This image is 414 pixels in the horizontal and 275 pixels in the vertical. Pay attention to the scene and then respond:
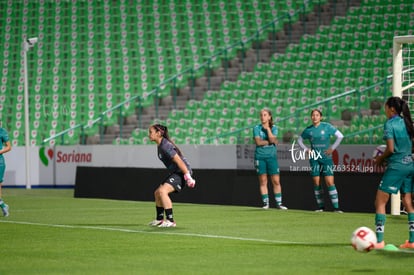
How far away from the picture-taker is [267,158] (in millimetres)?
20594

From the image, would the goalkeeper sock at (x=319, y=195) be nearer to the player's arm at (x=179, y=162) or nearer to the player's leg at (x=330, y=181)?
the player's leg at (x=330, y=181)

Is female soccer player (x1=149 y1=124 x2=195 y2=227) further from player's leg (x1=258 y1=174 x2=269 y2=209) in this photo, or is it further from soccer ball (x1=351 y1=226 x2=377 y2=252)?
player's leg (x1=258 y1=174 x2=269 y2=209)

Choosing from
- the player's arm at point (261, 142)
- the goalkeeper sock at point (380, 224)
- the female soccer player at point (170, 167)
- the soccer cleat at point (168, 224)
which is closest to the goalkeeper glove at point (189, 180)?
the female soccer player at point (170, 167)

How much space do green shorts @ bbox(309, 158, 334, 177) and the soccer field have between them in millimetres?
832

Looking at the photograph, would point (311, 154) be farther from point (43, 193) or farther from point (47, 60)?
point (47, 60)

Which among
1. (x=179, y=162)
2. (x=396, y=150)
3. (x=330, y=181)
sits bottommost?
(x=330, y=181)

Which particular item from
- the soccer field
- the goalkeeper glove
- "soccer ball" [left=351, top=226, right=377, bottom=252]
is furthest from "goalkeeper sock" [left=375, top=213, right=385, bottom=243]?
the goalkeeper glove

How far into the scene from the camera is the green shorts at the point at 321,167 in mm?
19688

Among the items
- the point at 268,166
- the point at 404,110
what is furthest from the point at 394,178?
the point at 268,166

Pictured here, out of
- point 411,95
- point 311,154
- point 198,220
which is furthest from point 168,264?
point 411,95

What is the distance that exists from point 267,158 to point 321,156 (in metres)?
1.31

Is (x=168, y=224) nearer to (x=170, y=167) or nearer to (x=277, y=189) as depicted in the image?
(x=170, y=167)

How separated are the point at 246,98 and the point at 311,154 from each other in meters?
11.5

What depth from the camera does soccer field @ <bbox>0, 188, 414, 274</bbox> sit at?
10398 millimetres
